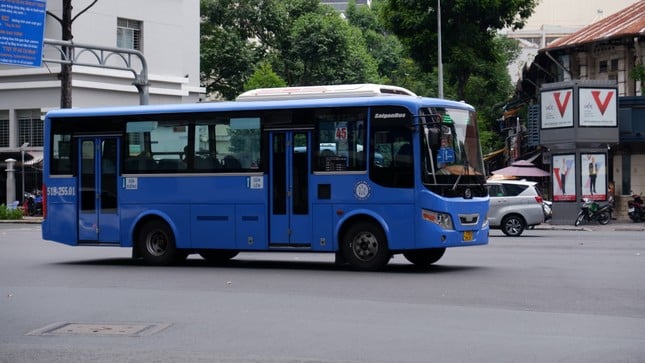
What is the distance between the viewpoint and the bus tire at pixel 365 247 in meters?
17.2

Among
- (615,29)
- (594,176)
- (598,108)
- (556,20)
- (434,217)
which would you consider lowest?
(434,217)

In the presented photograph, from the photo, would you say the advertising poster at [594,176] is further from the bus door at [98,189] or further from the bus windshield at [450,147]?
the bus door at [98,189]

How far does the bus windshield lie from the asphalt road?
1.61 meters

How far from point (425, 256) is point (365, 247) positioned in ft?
4.97

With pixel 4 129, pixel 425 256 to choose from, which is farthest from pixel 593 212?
Result: pixel 4 129

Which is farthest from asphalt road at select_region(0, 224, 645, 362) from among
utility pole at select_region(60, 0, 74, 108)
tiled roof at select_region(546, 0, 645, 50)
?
tiled roof at select_region(546, 0, 645, 50)

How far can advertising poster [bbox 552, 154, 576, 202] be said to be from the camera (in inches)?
1526

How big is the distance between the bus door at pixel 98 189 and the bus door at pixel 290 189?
10.9 ft

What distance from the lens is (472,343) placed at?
9.87m

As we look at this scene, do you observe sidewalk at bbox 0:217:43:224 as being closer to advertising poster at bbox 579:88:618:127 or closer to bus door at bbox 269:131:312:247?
advertising poster at bbox 579:88:618:127

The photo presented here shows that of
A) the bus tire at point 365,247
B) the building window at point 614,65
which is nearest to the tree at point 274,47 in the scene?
the building window at point 614,65

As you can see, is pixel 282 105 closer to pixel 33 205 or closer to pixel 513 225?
pixel 513 225

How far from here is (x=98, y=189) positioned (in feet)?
64.3

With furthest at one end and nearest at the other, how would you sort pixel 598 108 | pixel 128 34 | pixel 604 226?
pixel 128 34, pixel 598 108, pixel 604 226
